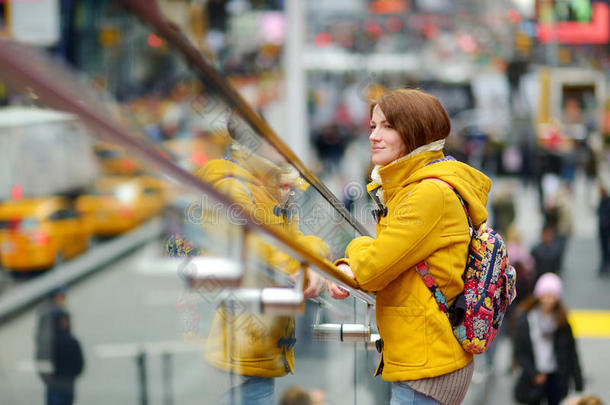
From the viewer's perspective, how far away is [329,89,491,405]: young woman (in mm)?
2389

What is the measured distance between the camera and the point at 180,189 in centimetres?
203

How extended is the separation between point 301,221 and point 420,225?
0.51 metres

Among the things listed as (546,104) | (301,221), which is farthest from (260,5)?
(301,221)

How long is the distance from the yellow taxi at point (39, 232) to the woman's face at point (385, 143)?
456 inches

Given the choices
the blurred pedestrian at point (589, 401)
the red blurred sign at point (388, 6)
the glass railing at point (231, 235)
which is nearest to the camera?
the glass railing at point (231, 235)

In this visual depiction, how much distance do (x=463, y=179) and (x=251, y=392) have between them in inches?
36.7

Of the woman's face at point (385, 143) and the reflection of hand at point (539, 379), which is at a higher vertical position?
the woman's face at point (385, 143)

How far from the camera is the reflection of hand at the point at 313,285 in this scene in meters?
2.44

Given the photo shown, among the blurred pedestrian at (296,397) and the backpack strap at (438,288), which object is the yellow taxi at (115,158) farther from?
the blurred pedestrian at (296,397)

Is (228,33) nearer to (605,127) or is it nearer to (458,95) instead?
(458,95)

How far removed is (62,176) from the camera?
15828 mm

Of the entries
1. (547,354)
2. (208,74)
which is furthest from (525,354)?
(208,74)

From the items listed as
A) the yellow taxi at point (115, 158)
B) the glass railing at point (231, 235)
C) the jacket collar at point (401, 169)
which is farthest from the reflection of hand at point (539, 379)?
the jacket collar at point (401, 169)

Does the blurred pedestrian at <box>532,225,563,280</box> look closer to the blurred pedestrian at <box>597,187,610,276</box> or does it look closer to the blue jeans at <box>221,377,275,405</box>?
the blurred pedestrian at <box>597,187,610,276</box>
